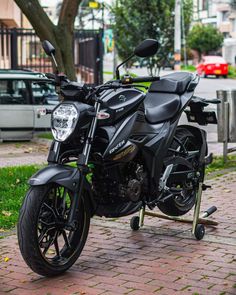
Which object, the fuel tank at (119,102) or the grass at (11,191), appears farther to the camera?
the grass at (11,191)

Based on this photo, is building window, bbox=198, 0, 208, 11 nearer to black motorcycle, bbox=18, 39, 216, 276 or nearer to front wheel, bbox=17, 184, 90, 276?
black motorcycle, bbox=18, 39, 216, 276

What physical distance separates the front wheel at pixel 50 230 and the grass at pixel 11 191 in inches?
61.9

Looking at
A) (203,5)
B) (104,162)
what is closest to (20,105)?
(104,162)

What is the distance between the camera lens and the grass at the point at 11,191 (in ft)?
24.8

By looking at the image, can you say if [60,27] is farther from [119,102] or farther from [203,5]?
[203,5]

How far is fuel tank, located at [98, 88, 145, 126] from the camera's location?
234 inches

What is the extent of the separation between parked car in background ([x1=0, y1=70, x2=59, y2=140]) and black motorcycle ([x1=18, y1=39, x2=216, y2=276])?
838 centimetres

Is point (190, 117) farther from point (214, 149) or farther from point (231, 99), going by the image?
point (214, 149)

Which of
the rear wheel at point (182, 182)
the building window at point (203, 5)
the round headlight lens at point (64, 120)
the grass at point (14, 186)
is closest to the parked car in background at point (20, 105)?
the grass at point (14, 186)

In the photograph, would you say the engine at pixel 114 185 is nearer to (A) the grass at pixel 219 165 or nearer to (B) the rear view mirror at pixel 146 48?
(B) the rear view mirror at pixel 146 48

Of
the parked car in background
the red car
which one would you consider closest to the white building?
the red car

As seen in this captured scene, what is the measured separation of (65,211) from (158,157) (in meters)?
1.15

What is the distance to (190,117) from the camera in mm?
7398

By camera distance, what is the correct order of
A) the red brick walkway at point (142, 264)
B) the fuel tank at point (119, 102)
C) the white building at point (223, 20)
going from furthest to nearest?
the white building at point (223, 20) → the fuel tank at point (119, 102) → the red brick walkway at point (142, 264)
